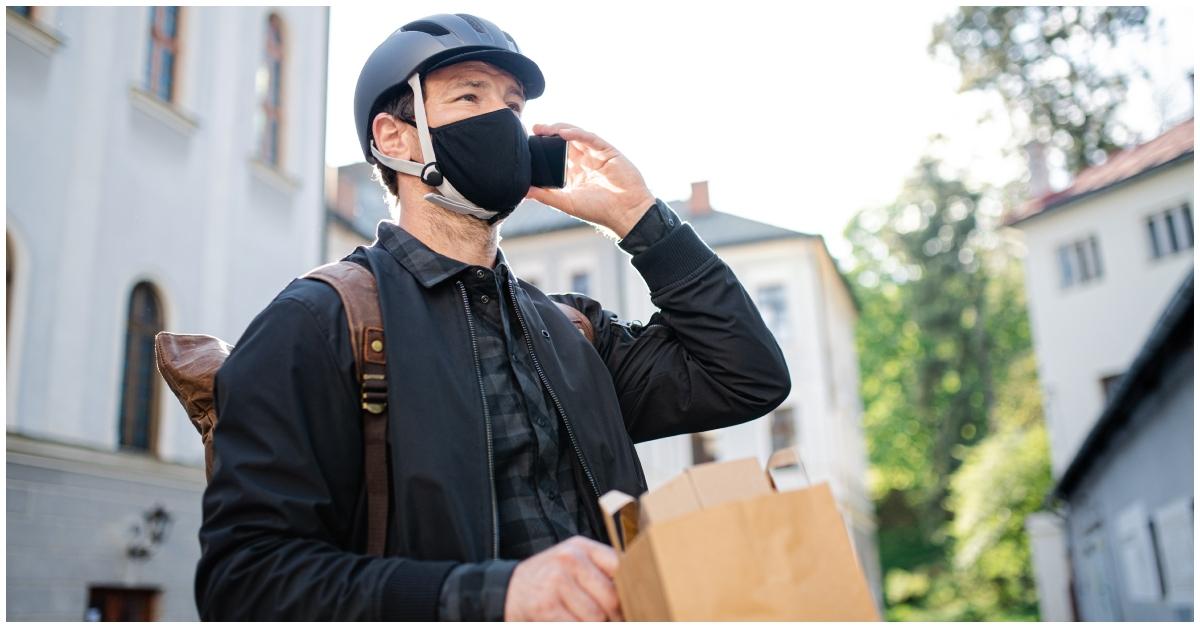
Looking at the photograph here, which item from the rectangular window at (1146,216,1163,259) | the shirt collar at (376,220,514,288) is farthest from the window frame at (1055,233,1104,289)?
the shirt collar at (376,220,514,288)

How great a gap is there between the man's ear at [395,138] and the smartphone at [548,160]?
0.30 m

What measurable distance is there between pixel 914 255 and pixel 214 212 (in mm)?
30300

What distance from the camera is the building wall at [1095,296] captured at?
25641mm

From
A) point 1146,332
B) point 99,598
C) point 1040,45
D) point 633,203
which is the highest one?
point 1040,45

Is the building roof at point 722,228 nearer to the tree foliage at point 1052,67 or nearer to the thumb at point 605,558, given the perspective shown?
the tree foliage at point 1052,67

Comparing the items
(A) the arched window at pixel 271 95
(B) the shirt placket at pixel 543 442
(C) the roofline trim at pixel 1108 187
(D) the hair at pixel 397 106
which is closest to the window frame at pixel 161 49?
(A) the arched window at pixel 271 95

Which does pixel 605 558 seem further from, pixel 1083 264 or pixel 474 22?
pixel 1083 264

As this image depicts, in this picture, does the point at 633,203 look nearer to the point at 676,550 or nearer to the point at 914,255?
the point at 676,550

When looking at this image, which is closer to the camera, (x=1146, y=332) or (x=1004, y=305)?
(x=1146, y=332)

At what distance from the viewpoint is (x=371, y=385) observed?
2.30 meters

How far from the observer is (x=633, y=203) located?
9.34ft

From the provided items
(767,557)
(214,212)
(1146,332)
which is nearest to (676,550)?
(767,557)

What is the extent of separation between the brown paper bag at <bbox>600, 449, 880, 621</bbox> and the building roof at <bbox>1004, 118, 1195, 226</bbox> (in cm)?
2531

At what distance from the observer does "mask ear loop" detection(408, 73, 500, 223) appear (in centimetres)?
288
